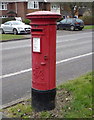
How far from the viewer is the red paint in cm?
422

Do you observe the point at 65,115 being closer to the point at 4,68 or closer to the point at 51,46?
the point at 51,46

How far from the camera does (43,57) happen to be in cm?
432

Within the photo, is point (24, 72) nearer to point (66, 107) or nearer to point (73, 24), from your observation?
point (66, 107)

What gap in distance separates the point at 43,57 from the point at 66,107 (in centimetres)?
97

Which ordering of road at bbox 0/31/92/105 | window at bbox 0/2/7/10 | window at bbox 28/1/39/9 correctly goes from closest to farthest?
1. road at bbox 0/31/92/105
2. window at bbox 28/1/39/9
3. window at bbox 0/2/7/10

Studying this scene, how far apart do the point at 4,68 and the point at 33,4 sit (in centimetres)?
4248

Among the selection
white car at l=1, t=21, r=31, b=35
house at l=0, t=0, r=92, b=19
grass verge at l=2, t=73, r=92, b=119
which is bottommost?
grass verge at l=2, t=73, r=92, b=119

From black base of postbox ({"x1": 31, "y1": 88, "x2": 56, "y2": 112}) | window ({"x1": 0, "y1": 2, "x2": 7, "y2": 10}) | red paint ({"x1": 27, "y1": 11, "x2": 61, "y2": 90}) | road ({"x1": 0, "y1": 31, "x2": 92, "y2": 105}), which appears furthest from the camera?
window ({"x1": 0, "y1": 2, "x2": 7, "y2": 10})

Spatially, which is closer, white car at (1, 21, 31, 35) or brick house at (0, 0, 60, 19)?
white car at (1, 21, 31, 35)

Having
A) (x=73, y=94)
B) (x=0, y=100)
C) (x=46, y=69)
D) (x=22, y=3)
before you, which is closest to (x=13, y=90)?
(x=0, y=100)

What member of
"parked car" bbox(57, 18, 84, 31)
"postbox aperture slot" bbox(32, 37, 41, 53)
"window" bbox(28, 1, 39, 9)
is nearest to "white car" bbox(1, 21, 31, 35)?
"parked car" bbox(57, 18, 84, 31)

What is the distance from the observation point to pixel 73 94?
517cm

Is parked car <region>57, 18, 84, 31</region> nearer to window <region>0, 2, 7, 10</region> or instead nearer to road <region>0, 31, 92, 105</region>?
road <region>0, 31, 92, 105</region>

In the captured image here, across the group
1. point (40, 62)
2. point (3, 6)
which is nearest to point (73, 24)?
point (3, 6)
